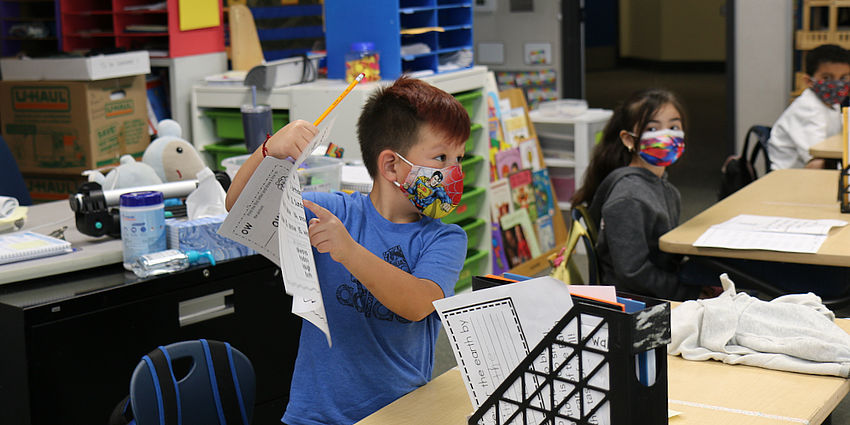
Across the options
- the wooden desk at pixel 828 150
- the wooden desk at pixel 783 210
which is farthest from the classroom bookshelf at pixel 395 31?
the wooden desk at pixel 828 150

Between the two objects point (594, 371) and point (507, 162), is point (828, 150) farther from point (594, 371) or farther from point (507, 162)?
point (594, 371)

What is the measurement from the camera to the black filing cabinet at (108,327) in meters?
2.21

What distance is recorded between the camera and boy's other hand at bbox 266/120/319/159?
60.1 inches

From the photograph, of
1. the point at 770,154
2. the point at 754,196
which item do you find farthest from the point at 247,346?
the point at 770,154

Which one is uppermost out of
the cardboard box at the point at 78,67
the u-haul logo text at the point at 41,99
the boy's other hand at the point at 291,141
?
the cardboard box at the point at 78,67

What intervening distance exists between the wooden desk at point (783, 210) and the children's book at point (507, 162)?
147 centimetres

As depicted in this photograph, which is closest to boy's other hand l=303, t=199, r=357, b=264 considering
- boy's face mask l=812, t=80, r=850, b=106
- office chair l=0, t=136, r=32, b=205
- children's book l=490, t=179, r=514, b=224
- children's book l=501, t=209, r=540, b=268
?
office chair l=0, t=136, r=32, b=205

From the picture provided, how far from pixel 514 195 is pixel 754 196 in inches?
67.9

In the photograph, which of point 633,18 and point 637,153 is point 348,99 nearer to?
point 637,153

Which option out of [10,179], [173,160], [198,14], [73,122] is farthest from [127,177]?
[198,14]

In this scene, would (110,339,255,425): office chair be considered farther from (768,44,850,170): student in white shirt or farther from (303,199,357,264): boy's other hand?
(768,44,850,170): student in white shirt

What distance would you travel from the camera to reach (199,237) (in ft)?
8.25

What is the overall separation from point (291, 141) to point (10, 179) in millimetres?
2543

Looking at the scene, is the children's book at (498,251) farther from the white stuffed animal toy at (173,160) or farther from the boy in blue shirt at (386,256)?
the boy in blue shirt at (386,256)
